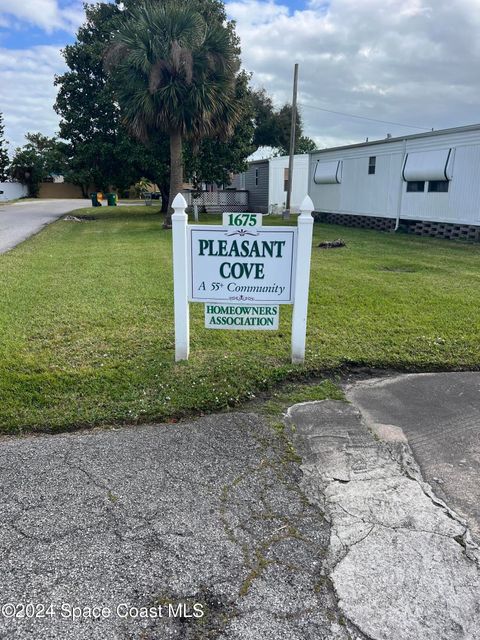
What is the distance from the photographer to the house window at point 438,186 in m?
15.5

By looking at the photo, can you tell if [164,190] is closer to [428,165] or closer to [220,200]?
[220,200]

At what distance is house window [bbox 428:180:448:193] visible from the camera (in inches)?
612

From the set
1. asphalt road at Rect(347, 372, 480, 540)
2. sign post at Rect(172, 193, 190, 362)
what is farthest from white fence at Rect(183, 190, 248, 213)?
asphalt road at Rect(347, 372, 480, 540)

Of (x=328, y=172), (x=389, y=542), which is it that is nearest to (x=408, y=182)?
(x=328, y=172)

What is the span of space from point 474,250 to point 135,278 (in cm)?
949

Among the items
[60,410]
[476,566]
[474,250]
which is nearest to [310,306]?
[60,410]

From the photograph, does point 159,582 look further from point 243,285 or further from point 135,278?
point 135,278

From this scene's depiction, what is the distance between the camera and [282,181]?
2742cm

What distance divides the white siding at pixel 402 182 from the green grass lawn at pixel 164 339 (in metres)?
6.03

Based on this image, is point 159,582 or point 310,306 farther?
point 310,306

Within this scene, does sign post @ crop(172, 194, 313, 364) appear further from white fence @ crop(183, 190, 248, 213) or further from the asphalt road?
white fence @ crop(183, 190, 248, 213)

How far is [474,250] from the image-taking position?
13070 mm

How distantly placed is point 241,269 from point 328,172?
1837 cm

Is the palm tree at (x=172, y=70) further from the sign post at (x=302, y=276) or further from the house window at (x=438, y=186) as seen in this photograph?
the sign post at (x=302, y=276)
